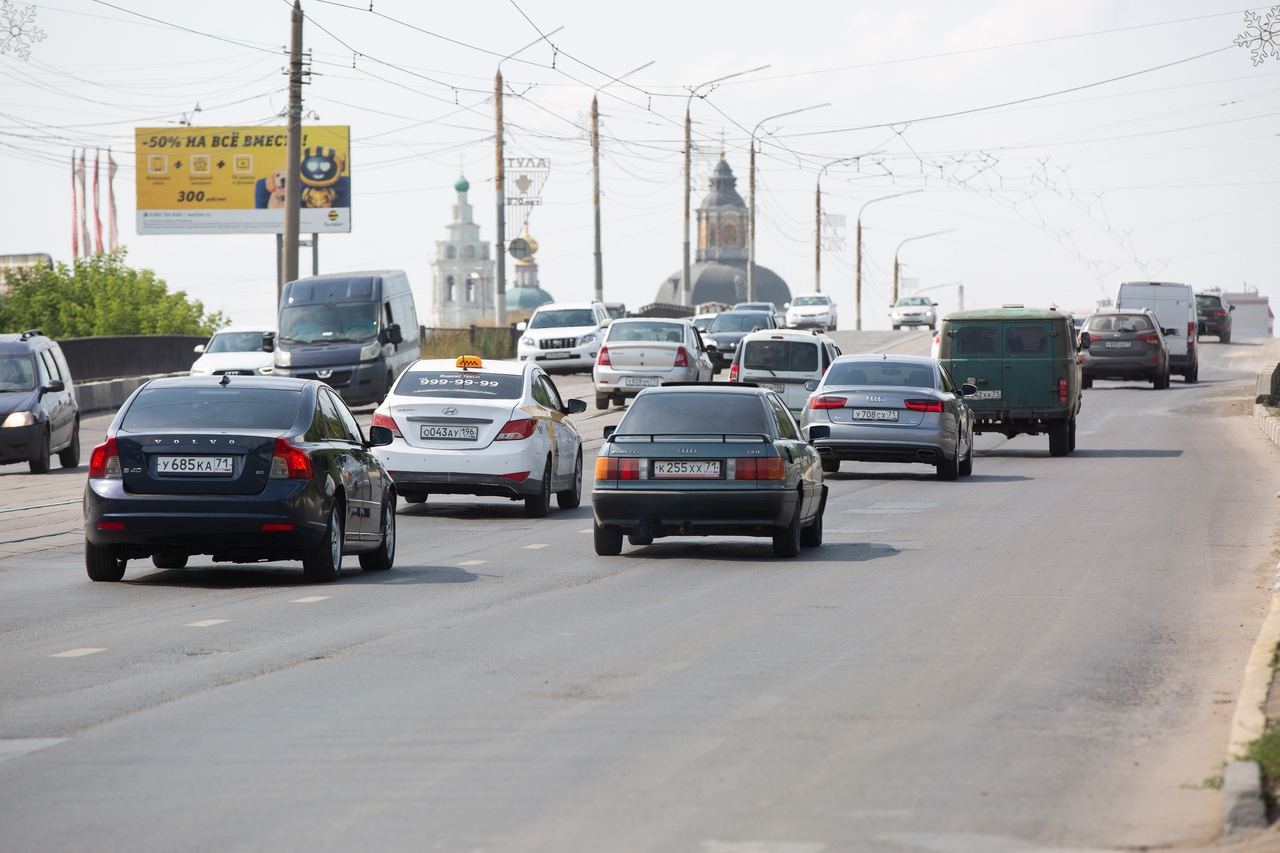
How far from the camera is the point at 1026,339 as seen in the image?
28562 millimetres

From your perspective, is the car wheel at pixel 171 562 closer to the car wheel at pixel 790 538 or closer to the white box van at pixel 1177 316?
the car wheel at pixel 790 538

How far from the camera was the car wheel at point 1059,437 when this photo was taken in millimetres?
28625

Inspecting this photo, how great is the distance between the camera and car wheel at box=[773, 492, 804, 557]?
1531 centimetres

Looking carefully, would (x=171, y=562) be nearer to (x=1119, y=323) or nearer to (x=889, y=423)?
(x=889, y=423)

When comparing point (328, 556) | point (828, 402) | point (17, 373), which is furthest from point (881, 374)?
point (328, 556)

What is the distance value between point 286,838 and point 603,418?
1251 inches

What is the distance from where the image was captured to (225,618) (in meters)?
11.4

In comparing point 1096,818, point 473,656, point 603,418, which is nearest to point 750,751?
point 1096,818

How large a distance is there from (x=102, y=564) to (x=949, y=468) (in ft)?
43.2

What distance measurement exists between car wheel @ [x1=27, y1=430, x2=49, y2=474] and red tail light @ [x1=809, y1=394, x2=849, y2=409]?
34.3ft

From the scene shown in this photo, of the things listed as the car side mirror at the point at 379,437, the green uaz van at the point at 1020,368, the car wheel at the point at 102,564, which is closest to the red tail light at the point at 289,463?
the car wheel at the point at 102,564

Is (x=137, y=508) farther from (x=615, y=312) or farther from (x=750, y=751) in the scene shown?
(x=615, y=312)

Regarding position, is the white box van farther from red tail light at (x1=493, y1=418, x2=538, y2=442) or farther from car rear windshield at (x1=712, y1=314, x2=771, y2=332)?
red tail light at (x1=493, y1=418, x2=538, y2=442)

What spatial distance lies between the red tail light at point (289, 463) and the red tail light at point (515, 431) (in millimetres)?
5829
